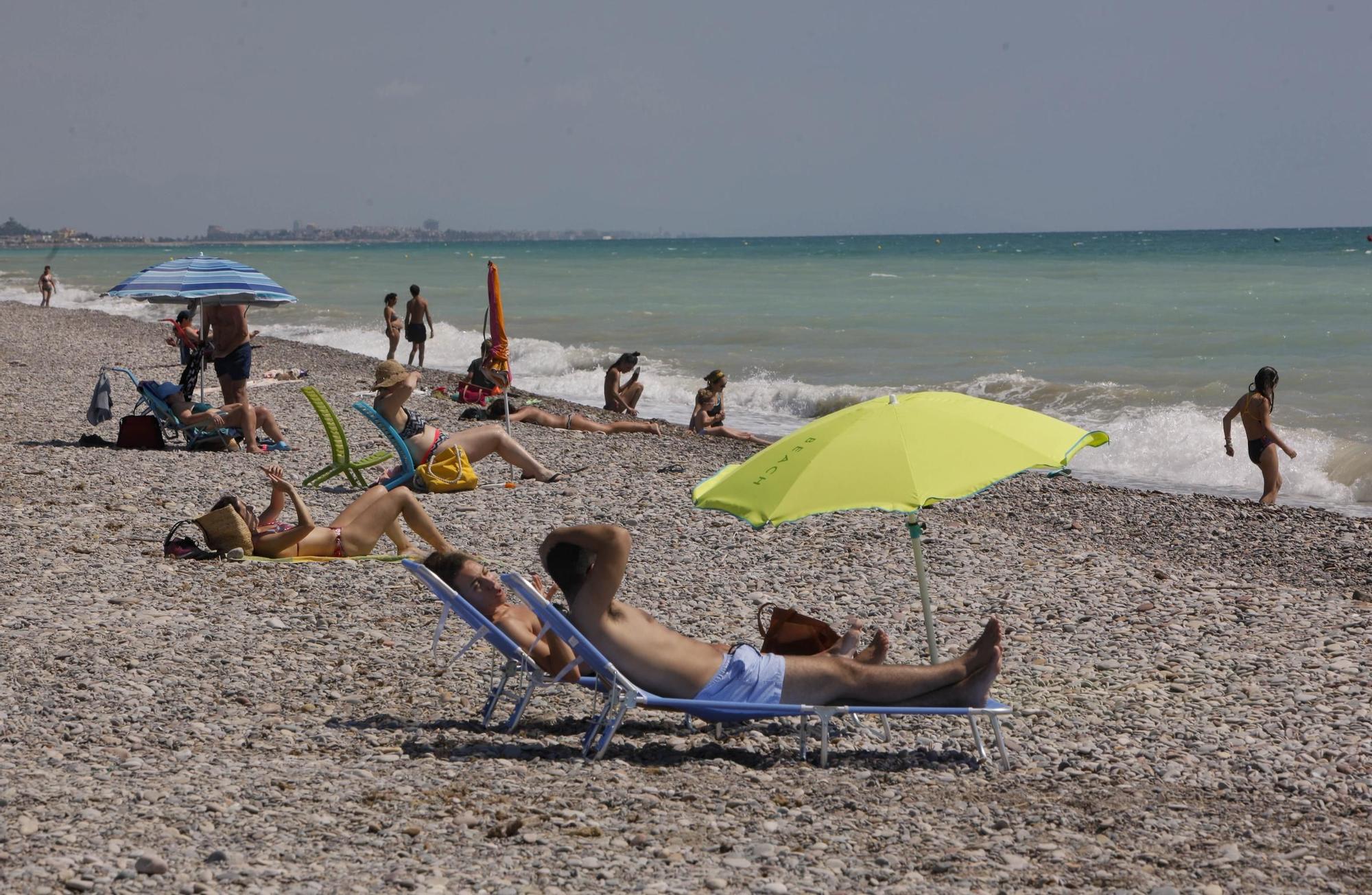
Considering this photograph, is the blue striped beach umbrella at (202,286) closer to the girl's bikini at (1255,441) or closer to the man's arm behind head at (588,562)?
the man's arm behind head at (588,562)

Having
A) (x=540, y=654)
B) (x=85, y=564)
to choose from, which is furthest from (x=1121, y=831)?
(x=85, y=564)

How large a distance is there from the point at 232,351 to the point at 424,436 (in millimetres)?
3053

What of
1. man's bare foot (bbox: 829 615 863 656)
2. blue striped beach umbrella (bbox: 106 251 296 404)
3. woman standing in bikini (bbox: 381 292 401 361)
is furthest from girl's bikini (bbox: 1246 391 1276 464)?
woman standing in bikini (bbox: 381 292 401 361)

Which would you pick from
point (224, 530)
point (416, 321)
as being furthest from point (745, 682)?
point (416, 321)

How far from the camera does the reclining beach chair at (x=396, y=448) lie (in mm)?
9375

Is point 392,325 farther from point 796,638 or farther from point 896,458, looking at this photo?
point 896,458

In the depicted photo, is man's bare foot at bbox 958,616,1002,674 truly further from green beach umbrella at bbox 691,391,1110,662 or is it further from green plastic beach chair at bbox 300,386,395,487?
green plastic beach chair at bbox 300,386,395,487

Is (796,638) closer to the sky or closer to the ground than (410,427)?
closer to the ground

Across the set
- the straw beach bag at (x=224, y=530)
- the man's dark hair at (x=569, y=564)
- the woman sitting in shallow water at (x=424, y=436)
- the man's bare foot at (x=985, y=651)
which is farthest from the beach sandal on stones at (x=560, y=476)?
the man's bare foot at (x=985, y=651)

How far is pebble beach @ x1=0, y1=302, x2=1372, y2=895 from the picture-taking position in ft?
12.4

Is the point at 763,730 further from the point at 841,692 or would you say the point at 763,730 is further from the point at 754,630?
the point at 754,630

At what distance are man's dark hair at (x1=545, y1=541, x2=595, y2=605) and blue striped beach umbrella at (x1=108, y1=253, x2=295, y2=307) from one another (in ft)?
24.3

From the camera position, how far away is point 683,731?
5.15 meters

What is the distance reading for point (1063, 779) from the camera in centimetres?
464
